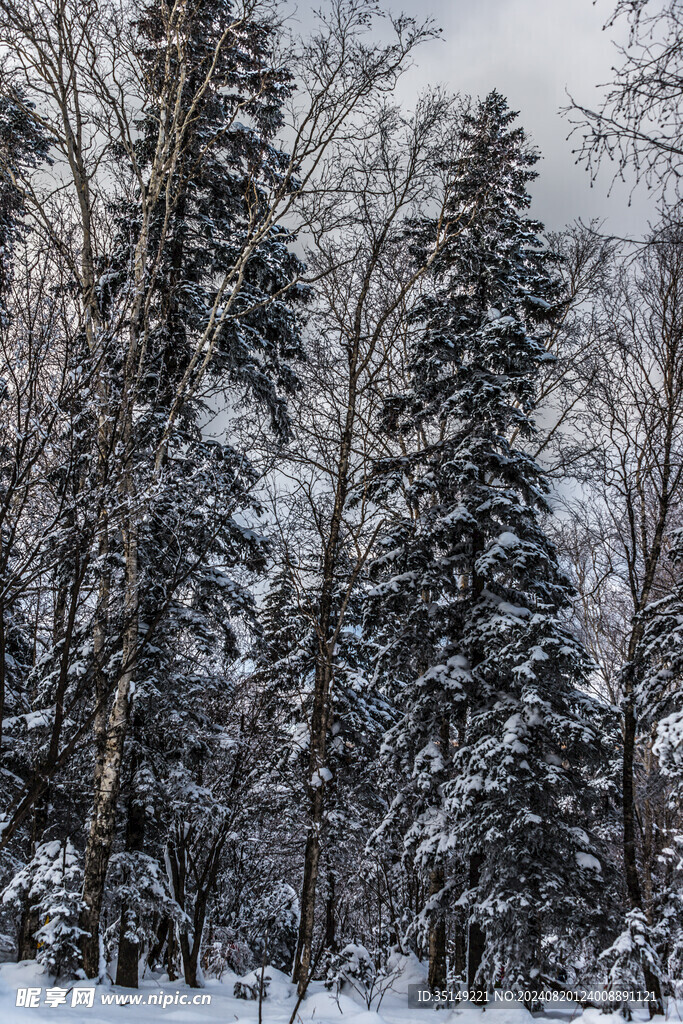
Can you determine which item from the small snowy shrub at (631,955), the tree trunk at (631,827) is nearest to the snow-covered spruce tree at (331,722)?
the tree trunk at (631,827)

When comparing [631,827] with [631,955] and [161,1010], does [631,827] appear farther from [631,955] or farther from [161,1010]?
[161,1010]

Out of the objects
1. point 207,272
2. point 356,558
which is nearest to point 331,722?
point 356,558

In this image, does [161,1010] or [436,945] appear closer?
[161,1010]

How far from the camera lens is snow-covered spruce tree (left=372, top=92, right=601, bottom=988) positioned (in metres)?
9.20

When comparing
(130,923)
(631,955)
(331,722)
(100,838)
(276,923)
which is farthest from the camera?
(276,923)

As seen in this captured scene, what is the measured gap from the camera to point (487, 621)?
10.8 m

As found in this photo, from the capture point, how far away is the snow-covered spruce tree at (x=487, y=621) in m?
9.20

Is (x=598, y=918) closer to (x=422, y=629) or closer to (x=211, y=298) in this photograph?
(x=422, y=629)

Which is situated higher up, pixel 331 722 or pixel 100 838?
pixel 331 722

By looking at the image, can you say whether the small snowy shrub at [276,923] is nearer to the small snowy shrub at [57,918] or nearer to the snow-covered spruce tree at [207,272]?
the snow-covered spruce tree at [207,272]

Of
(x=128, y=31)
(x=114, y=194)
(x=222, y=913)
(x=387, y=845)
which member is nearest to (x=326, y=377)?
(x=114, y=194)

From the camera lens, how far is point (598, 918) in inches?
355

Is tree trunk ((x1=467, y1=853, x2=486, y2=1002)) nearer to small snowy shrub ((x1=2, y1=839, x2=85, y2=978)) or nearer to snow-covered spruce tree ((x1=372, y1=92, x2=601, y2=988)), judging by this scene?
snow-covered spruce tree ((x1=372, y1=92, x2=601, y2=988))

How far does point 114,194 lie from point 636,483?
29.5ft
